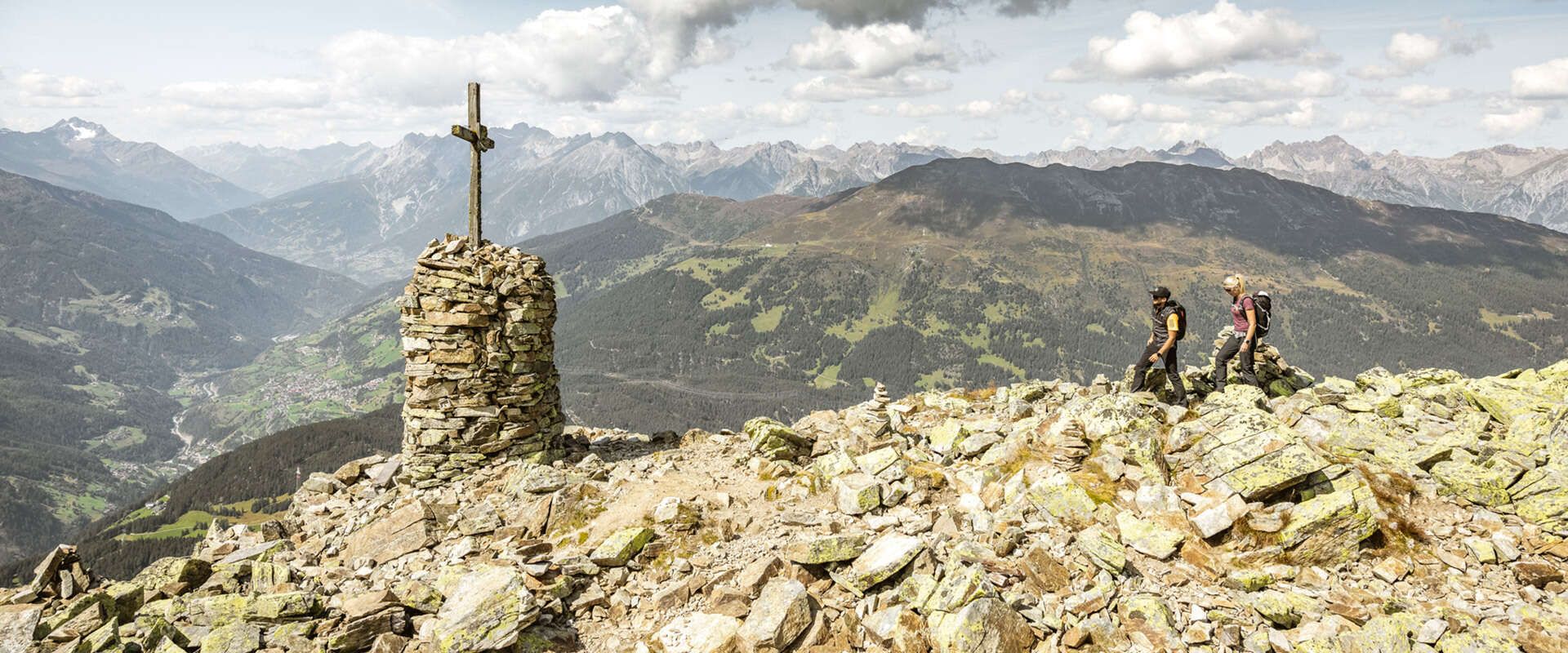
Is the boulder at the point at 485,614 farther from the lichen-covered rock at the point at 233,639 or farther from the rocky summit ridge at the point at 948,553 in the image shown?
the lichen-covered rock at the point at 233,639

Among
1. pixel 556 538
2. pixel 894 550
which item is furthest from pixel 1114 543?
pixel 556 538

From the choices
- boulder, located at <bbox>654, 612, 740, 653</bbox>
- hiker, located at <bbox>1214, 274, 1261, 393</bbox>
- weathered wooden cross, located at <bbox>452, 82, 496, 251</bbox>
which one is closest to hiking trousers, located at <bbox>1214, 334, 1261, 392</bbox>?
hiker, located at <bbox>1214, 274, 1261, 393</bbox>

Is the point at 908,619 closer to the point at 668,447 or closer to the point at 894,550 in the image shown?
the point at 894,550

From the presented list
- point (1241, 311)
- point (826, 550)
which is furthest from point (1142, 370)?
point (826, 550)

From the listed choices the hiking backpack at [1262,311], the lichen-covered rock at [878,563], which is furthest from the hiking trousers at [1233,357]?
the lichen-covered rock at [878,563]

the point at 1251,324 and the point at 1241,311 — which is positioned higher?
the point at 1241,311

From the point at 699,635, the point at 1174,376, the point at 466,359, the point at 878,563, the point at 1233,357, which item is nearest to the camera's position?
the point at 699,635

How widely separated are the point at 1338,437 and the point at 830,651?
13439 mm

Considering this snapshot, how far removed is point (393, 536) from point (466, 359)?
4.26m

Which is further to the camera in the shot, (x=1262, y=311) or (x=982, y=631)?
(x=1262, y=311)

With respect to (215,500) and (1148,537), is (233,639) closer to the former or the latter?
(1148,537)

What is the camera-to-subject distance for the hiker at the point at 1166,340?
698 inches

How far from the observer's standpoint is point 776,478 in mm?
15352

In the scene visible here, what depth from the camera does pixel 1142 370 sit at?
60.8ft
